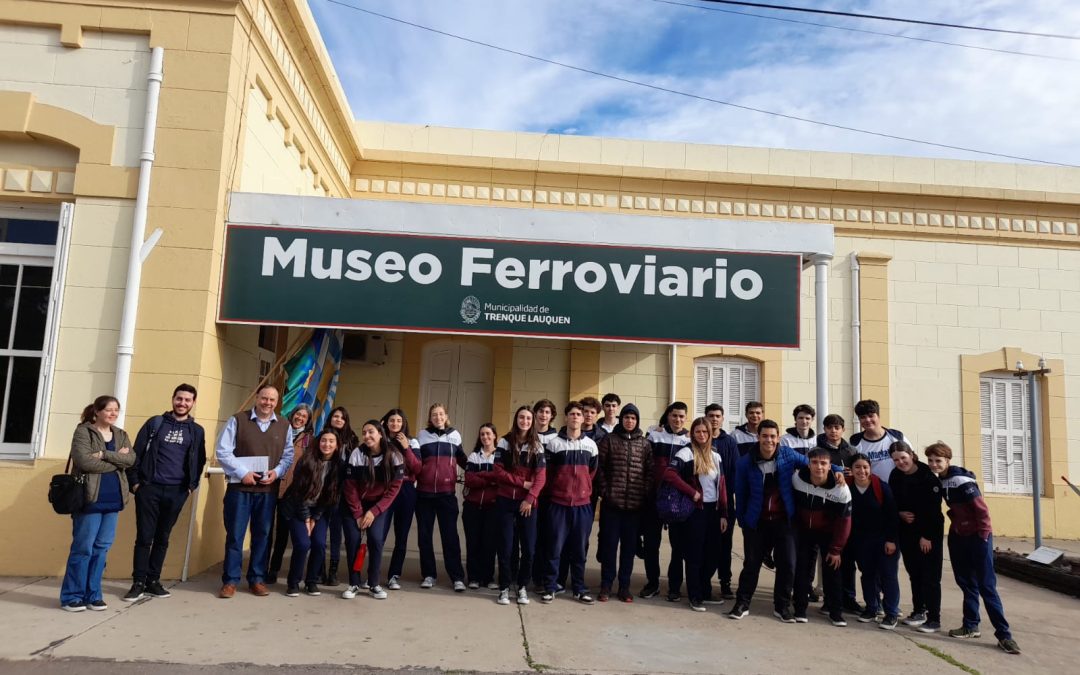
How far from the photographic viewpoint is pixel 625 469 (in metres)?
6.55

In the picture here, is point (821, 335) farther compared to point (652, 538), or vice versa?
point (821, 335)

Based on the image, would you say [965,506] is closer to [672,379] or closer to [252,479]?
[672,379]

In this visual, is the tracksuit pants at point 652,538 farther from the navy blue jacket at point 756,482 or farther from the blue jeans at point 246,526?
the blue jeans at point 246,526

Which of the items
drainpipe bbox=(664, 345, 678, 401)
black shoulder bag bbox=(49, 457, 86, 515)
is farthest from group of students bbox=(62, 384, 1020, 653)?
drainpipe bbox=(664, 345, 678, 401)

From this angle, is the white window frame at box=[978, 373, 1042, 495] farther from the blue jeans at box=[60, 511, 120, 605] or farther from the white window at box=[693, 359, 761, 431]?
the blue jeans at box=[60, 511, 120, 605]

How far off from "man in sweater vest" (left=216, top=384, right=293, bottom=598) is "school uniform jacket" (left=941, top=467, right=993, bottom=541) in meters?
5.47

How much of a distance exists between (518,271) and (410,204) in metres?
1.27

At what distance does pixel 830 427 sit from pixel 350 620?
4238mm

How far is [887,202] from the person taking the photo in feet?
38.2

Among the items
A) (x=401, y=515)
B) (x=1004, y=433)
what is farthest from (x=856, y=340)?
(x=401, y=515)

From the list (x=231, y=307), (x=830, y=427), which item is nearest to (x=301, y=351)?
(x=231, y=307)

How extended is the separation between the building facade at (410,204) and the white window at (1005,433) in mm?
34

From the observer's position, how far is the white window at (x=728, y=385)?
11.1 metres

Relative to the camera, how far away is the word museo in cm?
729
